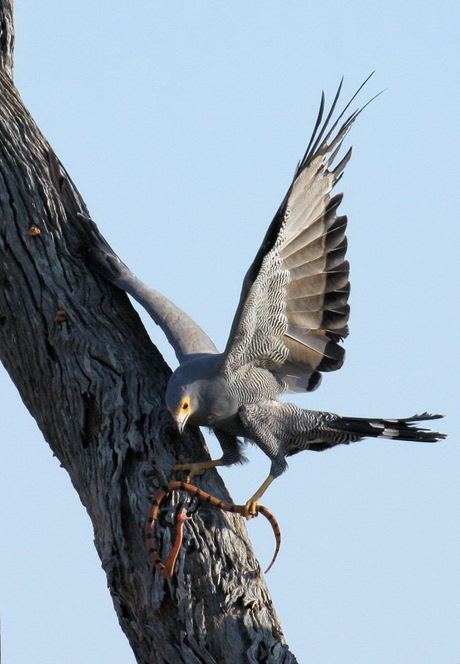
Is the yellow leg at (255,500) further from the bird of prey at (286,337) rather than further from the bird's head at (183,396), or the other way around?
the bird's head at (183,396)

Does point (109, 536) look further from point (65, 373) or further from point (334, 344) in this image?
point (334, 344)

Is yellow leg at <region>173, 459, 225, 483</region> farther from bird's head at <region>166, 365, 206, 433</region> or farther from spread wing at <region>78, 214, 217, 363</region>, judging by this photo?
spread wing at <region>78, 214, 217, 363</region>

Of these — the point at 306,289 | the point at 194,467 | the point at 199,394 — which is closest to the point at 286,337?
the point at 306,289

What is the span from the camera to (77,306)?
5.38 m

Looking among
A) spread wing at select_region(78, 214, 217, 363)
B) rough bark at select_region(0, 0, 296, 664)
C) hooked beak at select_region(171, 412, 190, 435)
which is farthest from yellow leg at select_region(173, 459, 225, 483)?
spread wing at select_region(78, 214, 217, 363)

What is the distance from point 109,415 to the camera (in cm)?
506

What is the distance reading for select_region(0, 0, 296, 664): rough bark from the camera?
469cm

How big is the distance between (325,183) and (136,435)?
1.85m

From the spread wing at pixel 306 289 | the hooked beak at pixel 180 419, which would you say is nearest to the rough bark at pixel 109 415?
the hooked beak at pixel 180 419

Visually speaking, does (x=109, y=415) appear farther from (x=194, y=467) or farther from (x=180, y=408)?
(x=194, y=467)

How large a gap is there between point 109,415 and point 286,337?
1.24 metres

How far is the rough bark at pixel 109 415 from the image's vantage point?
4688 mm

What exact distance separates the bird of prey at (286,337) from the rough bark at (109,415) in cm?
21

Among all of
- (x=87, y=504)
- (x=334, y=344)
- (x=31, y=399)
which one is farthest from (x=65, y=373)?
(x=334, y=344)
